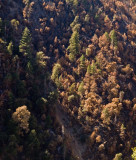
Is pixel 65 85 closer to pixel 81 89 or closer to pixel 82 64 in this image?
pixel 81 89

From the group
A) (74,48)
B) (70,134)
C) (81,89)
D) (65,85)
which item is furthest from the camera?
(74,48)

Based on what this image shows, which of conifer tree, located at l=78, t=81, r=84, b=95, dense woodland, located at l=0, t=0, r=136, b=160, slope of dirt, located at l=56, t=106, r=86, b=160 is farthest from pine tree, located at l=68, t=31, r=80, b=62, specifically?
slope of dirt, located at l=56, t=106, r=86, b=160

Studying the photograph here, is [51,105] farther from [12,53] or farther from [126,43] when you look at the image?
[126,43]

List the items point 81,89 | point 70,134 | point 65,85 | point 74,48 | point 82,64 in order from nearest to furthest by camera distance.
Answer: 1. point 70,134
2. point 81,89
3. point 65,85
4. point 82,64
5. point 74,48

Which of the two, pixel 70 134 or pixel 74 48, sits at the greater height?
pixel 74 48

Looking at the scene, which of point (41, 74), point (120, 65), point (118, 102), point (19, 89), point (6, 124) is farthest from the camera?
point (120, 65)

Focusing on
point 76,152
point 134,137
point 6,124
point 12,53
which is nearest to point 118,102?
point 134,137

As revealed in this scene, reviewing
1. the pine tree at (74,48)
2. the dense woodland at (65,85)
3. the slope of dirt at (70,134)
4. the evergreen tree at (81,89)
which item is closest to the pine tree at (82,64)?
the dense woodland at (65,85)

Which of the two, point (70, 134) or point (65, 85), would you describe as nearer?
point (70, 134)

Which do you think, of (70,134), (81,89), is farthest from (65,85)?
(70,134)
